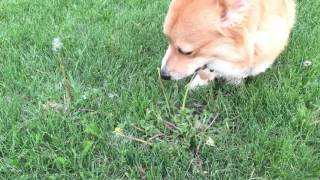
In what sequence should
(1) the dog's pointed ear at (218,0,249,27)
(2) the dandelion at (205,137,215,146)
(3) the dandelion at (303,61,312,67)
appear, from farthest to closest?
1. (3) the dandelion at (303,61,312,67)
2. (2) the dandelion at (205,137,215,146)
3. (1) the dog's pointed ear at (218,0,249,27)

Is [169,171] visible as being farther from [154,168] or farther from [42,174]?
[42,174]

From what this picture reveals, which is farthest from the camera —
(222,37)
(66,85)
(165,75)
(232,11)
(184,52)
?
(66,85)

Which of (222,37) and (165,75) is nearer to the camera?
(222,37)

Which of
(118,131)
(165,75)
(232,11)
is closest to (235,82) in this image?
(165,75)

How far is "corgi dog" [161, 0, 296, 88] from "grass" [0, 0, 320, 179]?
5.8 inches

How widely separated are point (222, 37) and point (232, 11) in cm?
15

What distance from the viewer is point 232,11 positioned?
213 cm

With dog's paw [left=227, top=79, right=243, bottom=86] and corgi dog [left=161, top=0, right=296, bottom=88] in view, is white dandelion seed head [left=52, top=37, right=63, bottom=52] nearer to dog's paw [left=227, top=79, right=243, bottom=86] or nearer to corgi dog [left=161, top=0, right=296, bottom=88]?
corgi dog [left=161, top=0, right=296, bottom=88]

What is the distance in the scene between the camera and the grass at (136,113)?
2162 mm

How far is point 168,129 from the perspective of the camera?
2334 millimetres

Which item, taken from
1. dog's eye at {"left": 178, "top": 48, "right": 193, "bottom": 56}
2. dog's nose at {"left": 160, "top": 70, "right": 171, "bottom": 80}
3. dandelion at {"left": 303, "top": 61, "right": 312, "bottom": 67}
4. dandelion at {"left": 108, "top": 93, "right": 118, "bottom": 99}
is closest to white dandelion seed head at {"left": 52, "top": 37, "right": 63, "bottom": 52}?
dandelion at {"left": 108, "top": 93, "right": 118, "bottom": 99}

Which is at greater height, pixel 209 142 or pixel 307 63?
pixel 307 63

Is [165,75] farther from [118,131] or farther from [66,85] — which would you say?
[66,85]

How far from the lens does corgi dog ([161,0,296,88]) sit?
85.4 inches
